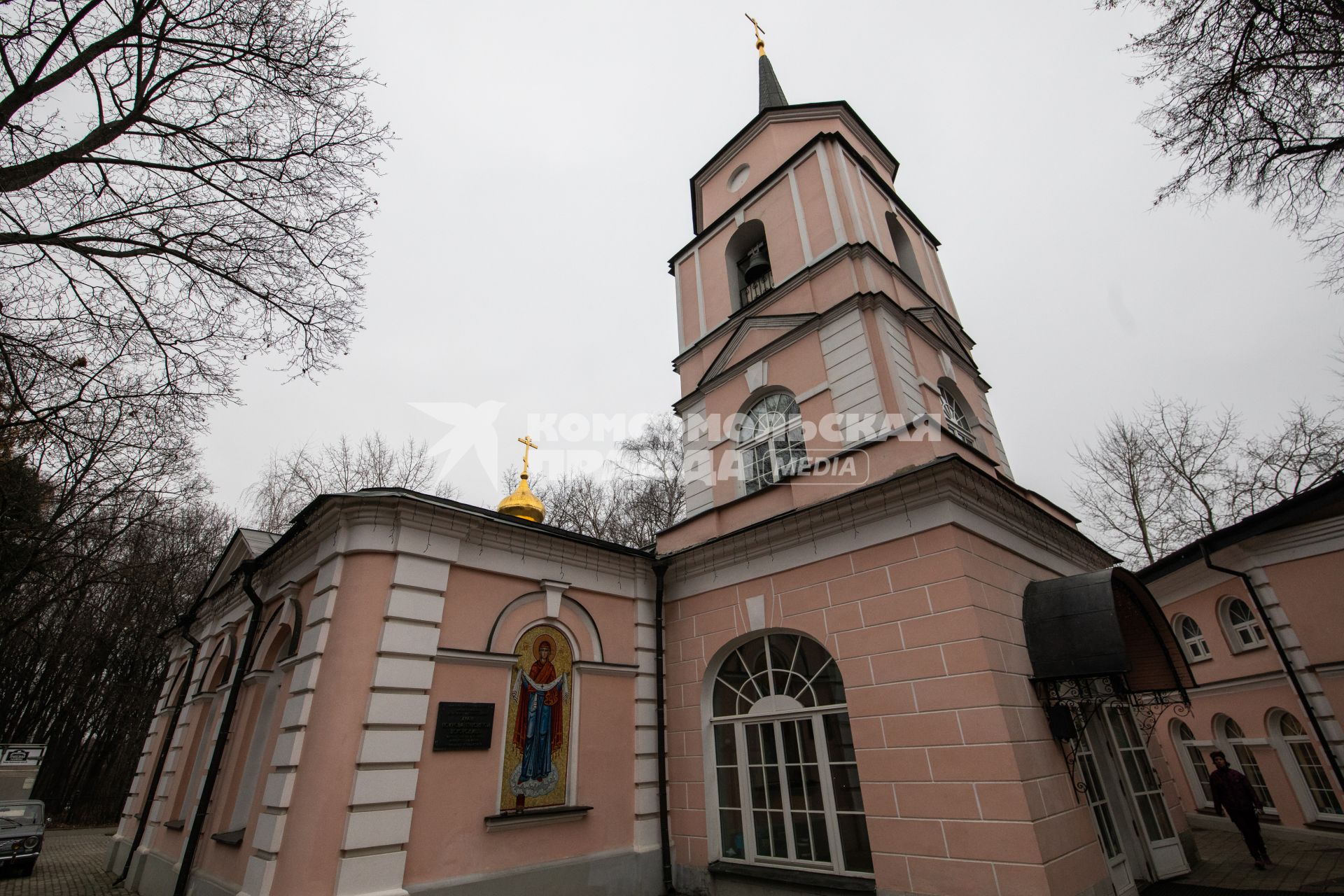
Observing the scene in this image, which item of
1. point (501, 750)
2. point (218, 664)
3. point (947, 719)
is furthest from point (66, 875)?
point (947, 719)

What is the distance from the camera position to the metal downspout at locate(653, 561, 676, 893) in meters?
8.23

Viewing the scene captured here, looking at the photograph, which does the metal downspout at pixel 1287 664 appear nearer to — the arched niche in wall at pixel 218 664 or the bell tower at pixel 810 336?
the bell tower at pixel 810 336

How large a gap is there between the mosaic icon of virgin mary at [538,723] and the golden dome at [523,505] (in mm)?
5142

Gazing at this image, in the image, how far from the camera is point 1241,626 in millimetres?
12227

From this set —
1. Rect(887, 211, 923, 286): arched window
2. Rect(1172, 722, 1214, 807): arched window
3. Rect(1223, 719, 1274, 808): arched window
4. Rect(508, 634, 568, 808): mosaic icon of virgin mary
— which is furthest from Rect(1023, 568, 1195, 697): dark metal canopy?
Rect(1172, 722, 1214, 807): arched window

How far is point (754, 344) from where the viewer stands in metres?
10.9

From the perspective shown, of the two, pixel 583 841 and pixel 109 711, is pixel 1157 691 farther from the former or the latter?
pixel 109 711

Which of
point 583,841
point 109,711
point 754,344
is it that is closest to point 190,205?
point 754,344

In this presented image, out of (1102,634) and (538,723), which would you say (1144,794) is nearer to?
(1102,634)

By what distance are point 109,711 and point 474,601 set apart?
28424 millimetres

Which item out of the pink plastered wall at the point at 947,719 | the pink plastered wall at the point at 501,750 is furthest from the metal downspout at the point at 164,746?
the pink plastered wall at the point at 947,719

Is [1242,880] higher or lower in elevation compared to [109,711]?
lower

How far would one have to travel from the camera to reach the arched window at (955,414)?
976cm

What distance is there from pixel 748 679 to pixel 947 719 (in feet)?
10.0
